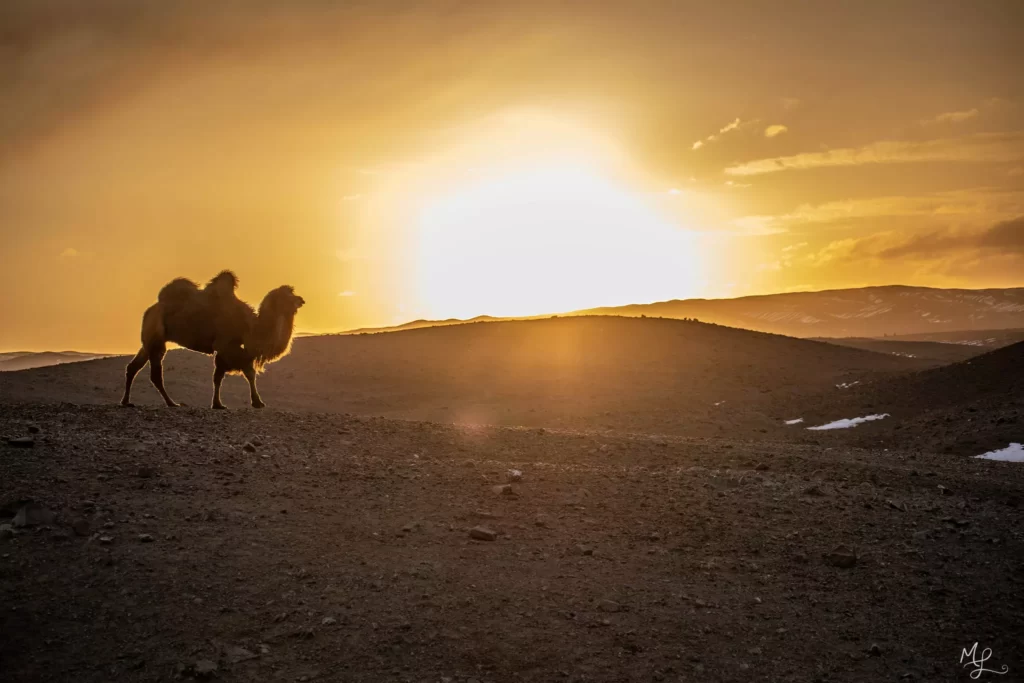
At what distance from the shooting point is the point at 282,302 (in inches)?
560

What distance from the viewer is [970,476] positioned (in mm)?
10000

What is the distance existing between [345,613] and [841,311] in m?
198

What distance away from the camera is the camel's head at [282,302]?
14.0 metres

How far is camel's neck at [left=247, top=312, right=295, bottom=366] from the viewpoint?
45.0 ft

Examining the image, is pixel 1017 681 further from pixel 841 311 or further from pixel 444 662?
pixel 841 311

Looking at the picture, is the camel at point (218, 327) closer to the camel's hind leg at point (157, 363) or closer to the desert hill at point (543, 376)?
the camel's hind leg at point (157, 363)

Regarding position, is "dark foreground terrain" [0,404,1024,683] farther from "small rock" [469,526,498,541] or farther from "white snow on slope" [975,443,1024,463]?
"white snow on slope" [975,443,1024,463]

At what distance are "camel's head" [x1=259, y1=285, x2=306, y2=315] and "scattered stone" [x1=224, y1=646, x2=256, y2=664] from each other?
31.7 feet

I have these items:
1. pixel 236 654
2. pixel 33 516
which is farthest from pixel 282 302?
pixel 236 654

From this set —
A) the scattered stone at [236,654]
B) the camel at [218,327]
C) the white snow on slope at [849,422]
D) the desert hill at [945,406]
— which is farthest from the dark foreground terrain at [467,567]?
the white snow on slope at [849,422]

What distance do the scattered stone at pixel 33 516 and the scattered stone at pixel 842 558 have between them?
24.3ft

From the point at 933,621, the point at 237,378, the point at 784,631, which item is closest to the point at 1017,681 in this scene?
the point at 933,621

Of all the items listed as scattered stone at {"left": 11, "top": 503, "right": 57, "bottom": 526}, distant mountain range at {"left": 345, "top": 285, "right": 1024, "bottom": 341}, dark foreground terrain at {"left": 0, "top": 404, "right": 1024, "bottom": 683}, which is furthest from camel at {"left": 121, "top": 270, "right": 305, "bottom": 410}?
distant mountain range at {"left": 345, "top": 285, "right": 1024, "bottom": 341}

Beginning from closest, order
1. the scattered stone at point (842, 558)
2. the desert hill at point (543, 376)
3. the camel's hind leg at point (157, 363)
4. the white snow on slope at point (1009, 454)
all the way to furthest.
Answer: the scattered stone at point (842, 558) < the camel's hind leg at point (157, 363) < the white snow on slope at point (1009, 454) < the desert hill at point (543, 376)
